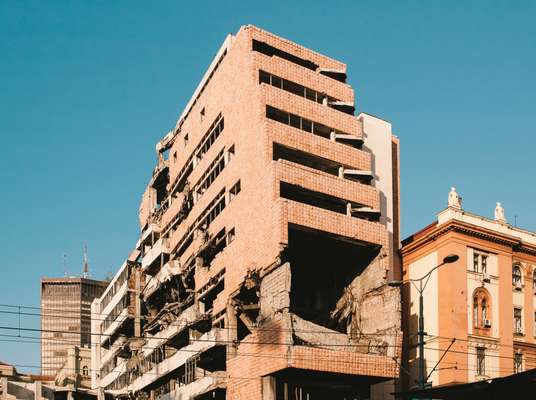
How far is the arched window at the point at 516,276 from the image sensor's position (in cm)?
6247

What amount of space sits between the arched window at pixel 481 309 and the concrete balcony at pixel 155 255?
27.6 metres

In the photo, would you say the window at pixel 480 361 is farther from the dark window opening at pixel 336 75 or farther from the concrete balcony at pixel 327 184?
the dark window opening at pixel 336 75

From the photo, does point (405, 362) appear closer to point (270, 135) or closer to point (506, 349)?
point (506, 349)

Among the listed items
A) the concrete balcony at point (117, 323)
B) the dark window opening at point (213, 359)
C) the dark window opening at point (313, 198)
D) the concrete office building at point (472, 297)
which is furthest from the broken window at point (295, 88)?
the concrete balcony at point (117, 323)

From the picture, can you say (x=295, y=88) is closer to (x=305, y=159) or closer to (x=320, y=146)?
(x=320, y=146)

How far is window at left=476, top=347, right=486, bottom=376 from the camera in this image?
57312 mm

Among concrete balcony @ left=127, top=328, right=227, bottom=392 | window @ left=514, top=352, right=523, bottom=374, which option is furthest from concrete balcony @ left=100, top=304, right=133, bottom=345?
window @ left=514, top=352, right=523, bottom=374

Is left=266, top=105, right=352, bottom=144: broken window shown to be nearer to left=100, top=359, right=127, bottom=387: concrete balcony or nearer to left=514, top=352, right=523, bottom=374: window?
left=514, top=352, right=523, bottom=374: window

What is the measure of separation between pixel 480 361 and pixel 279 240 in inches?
719

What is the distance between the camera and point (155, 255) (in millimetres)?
76250

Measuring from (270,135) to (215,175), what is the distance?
34.2ft

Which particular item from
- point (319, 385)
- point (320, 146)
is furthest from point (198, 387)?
point (320, 146)

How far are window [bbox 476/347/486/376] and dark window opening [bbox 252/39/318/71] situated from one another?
23.0 metres

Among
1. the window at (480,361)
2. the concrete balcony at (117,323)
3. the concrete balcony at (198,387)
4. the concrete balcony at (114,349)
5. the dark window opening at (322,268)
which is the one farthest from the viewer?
the concrete balcony at (114,349)
